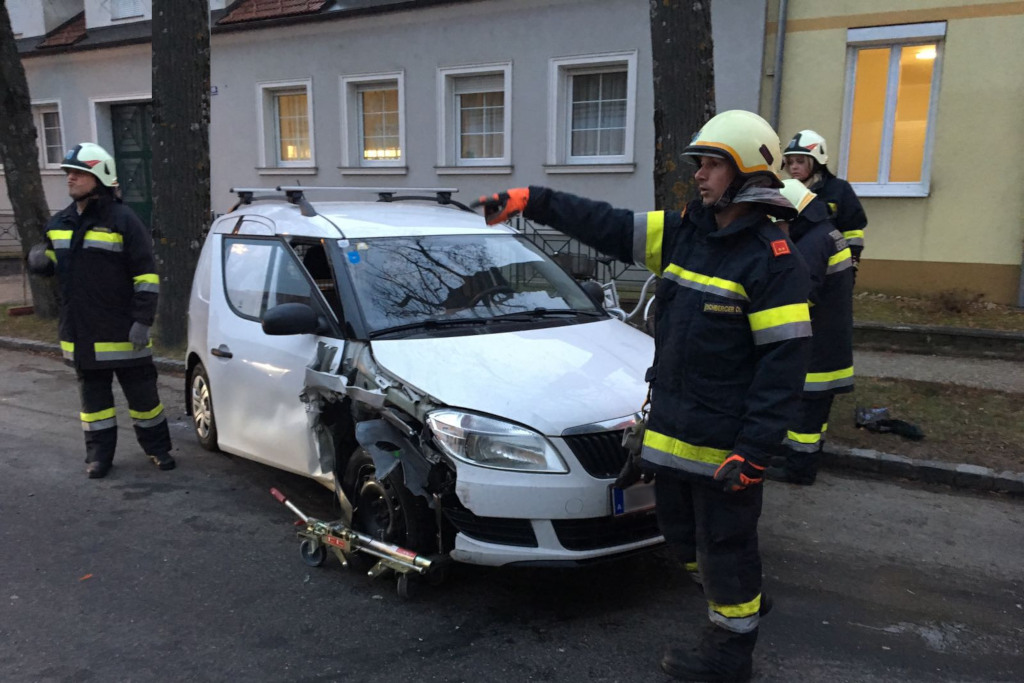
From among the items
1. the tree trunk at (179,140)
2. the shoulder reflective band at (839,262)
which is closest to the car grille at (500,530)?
the shoulder reflective band at (839,262)

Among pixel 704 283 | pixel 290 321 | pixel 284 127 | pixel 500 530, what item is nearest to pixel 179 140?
pixel 290 321

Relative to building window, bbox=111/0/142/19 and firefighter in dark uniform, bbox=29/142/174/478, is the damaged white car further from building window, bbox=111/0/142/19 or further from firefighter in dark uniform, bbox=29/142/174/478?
building window, bbox=111/0/142/19

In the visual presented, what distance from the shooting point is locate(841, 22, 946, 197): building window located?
991 centimetres

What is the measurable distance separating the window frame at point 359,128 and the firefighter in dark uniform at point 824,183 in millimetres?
9267

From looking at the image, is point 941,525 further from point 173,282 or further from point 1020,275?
point 173,282

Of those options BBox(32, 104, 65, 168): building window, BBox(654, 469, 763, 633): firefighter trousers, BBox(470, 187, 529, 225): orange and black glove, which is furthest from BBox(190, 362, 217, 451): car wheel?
BBox(32, 104, 65, 168): building window

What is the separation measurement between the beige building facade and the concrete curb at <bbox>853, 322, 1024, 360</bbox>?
1.28 meters

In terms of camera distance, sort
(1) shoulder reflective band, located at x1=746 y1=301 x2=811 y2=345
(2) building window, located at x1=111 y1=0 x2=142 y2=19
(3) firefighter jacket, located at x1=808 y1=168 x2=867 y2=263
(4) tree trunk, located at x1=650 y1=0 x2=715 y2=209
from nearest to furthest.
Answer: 1. (1) shoulder reflective band, located at x1=746 y1=301 x2=811 y2=345
2. (3) firefighter jacket, located at x1=808 y1=168 x2=867 y2=263
3. (4) tree trunk, located at x1=650 y1=0 x2=715 y2=209
4. (2) building window, located at x1=111 y1=0 x2=142 y2=19

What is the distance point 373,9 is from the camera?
13227 millimetres

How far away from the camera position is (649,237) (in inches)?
125

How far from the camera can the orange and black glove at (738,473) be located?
2.74 m

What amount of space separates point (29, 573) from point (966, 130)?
10086 millimetres

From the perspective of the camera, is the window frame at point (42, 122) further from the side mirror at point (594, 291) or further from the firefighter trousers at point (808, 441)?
the firefighter trousers at point (808, 441)

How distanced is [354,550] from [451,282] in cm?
148
